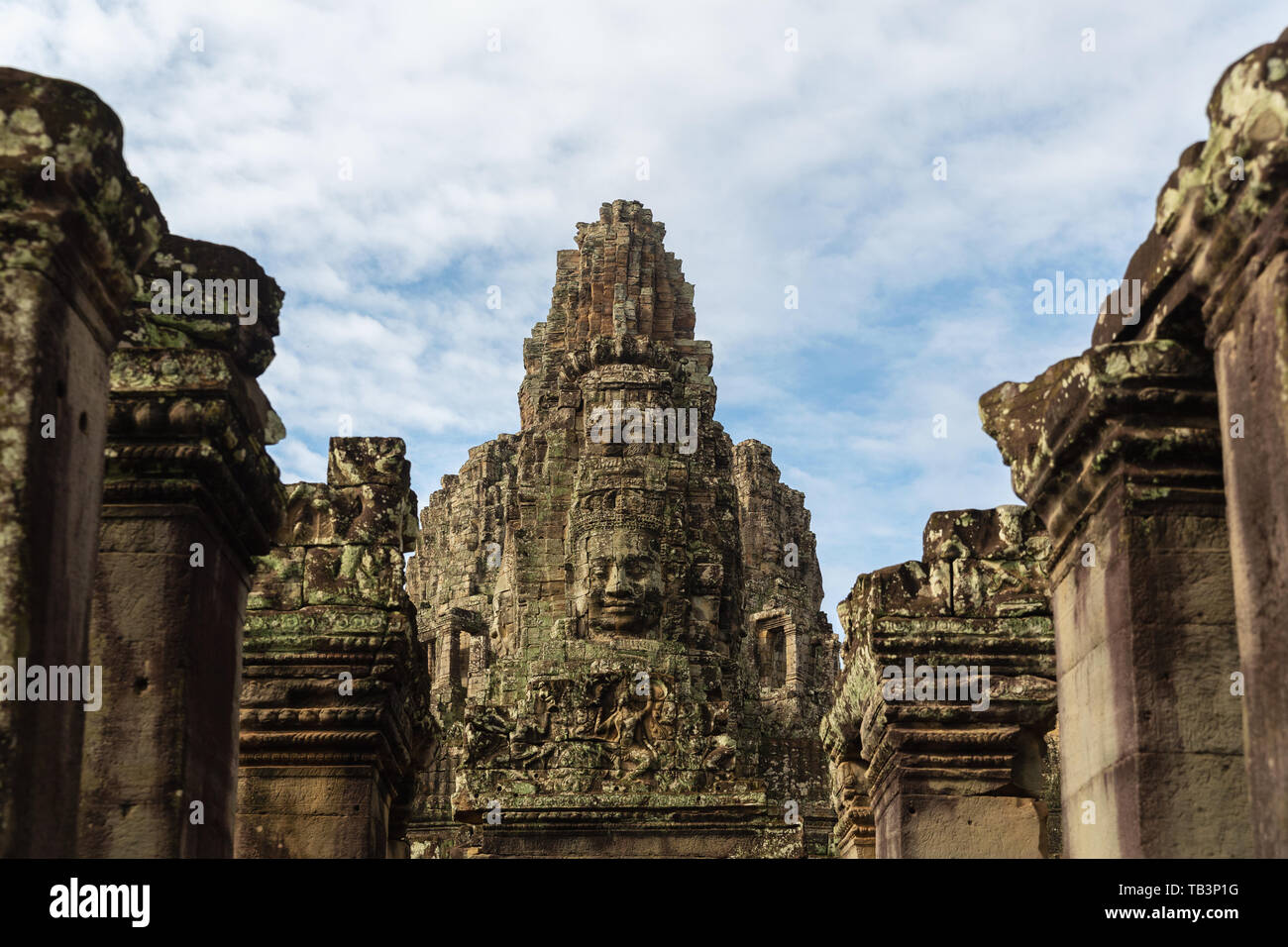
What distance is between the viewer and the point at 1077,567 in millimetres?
7086

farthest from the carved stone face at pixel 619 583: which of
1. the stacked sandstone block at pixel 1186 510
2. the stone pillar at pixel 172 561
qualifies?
the stacked sandstone block at pixel 1186 510

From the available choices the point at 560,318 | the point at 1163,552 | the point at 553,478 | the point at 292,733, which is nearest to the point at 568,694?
the point at 553,478

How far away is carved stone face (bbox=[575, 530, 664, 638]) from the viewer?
2652 cm

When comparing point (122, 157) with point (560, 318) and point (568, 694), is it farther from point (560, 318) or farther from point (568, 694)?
point (560, 318)

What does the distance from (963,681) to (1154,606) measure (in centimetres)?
556

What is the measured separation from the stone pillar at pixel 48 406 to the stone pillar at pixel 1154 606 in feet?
11.6

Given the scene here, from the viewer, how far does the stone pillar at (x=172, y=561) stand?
6801 mm

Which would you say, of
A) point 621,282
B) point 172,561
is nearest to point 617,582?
point 621,282

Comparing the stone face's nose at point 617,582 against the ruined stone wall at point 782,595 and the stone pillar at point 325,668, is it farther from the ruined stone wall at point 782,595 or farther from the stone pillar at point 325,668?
the ruined stone wall at point 782,595

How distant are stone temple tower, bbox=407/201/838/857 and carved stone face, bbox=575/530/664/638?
1.3 inches

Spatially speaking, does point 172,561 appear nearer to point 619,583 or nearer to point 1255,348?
point 1255,348

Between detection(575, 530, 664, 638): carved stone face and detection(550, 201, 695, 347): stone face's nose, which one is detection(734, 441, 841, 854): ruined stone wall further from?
detection(575, 530, 664, 638): carved stone face

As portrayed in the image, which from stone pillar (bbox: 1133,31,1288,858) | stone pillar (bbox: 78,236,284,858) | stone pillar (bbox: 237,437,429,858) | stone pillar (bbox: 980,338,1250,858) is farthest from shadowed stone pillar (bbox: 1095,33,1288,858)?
stone pillar (bbox: 237,437,429,858)
